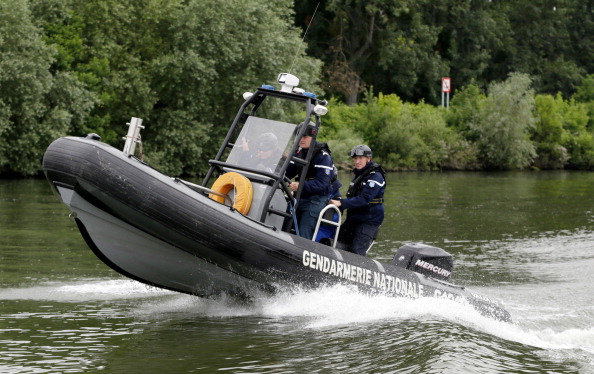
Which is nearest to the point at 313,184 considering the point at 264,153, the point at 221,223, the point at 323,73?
the point at 264,153

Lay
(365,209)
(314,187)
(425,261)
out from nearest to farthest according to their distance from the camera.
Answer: (314,187)
(365,209)
(425,261)

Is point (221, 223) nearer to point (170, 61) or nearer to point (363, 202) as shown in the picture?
point (363, 202)

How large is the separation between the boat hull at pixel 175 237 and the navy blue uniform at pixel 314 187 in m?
0.52

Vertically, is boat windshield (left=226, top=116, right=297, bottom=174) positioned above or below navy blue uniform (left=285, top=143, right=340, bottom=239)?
above

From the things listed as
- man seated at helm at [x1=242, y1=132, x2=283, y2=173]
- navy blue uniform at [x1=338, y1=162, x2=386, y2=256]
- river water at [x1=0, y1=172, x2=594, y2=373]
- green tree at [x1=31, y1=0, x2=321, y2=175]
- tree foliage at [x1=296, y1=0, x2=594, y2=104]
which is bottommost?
river water at [x1=0, y1=172, x2=594, y2=373]

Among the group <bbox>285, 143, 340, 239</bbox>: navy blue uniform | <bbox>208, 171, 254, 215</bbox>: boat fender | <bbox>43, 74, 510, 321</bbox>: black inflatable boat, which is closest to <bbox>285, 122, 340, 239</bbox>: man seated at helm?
<bbox>285, 143, 340, 239</bbox>: navy blue uniform

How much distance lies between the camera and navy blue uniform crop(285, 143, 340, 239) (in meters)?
9.24

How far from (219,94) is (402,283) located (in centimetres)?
2267

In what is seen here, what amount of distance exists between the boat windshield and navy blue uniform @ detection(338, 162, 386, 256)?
3.16 feet

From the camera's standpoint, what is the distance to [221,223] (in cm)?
823

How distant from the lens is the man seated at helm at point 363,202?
957 cm

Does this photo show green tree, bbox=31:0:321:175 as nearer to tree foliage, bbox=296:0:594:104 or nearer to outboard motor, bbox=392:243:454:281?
tree foliage, bbox=296:0:594:104

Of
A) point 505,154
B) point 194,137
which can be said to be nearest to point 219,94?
point 194,137

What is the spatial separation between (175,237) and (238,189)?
865mm
